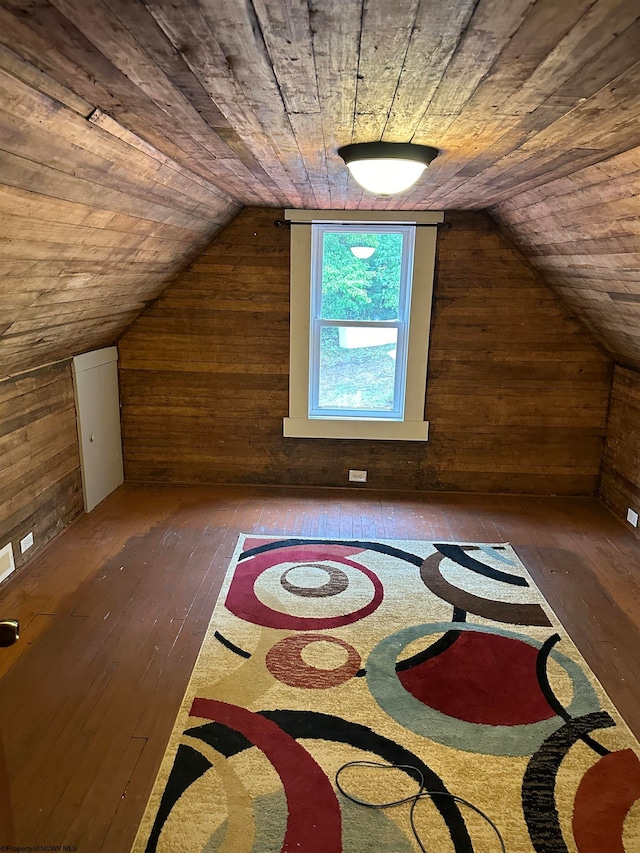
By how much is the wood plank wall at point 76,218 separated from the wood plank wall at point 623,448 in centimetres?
303

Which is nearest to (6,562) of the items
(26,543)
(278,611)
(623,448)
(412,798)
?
(26,543)

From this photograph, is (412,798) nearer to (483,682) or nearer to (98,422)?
(483,682)

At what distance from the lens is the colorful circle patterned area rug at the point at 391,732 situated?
180cm

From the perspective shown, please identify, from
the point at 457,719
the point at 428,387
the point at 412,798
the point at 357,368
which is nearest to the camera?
the point at 412,798

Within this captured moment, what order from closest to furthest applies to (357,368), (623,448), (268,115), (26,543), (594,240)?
1. (268,115)
2. (594,240)
3. (26,543)
4. (623,448)
5. (357,368)

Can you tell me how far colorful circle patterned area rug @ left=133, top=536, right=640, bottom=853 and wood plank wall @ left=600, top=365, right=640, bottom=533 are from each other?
1.41m

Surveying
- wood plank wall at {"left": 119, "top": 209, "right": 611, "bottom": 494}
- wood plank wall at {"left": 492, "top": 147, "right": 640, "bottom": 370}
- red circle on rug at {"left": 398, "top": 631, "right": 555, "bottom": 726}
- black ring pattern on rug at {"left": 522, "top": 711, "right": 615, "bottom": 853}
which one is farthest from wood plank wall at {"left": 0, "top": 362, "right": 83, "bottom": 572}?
wood plank wall at {"left": 492, "top": 147, "right": 640, "bottom": 370}

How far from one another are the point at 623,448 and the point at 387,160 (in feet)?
9.98

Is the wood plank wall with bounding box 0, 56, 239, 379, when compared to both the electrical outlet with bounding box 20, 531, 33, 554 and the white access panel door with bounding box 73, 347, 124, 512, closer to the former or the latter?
the white access panel door with bounding box 73, 347, 124, 512

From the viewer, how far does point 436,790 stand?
1.95 m

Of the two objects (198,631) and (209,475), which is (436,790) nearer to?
(198,631)

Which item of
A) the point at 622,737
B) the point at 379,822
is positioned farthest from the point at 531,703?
the point at 379,822

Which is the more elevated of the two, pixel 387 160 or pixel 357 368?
pixel 387 160

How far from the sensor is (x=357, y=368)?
4.52 meters
